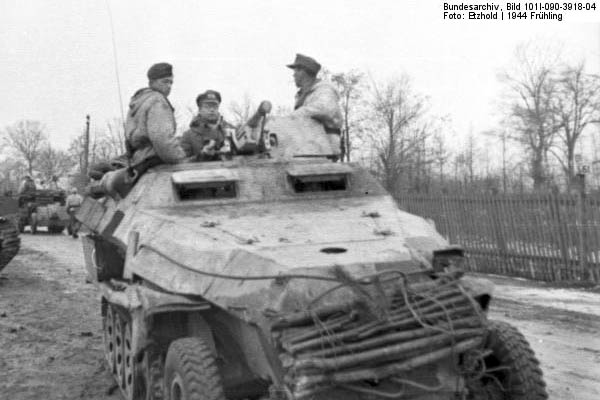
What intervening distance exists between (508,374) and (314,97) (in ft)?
11.3

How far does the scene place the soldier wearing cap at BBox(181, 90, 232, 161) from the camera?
296 inches

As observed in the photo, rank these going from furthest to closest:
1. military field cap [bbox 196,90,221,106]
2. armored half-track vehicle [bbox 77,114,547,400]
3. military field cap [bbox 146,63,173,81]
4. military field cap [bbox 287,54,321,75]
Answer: military field cap [bbox 196,90,221,106] < military field cap [bbox 287,54,321,75] < military field cap [bbox 146,63,173,81] < armored half-track vehicle [bbox 77,114,547,400]

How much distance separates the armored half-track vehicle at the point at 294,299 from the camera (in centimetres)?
391

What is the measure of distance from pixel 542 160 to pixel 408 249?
31.4 metres

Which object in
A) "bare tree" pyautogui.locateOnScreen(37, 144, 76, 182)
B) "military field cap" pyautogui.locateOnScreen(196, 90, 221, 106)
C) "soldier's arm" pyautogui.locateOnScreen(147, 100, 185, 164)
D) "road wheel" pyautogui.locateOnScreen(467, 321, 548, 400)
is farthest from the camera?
"bare tree" pyautogui.locateOnScreen(37, 144, 76, 182)

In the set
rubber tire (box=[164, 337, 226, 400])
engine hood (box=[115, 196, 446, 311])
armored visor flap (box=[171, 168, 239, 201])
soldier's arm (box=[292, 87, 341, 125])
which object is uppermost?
soldier's arm (box=[292, 87, 341, 125])

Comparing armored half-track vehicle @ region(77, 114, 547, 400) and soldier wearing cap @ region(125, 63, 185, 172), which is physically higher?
soldier wearing cap @ region(125, 63, 185, 172)

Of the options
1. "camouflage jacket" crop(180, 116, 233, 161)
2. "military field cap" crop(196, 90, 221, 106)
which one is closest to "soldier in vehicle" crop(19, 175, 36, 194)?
"military field cap" crop(196, 90, 221, 106)

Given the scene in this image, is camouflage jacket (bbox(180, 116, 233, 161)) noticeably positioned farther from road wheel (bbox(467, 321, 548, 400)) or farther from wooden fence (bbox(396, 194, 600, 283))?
wooden fence (bbox(396, 194, 600, 283))

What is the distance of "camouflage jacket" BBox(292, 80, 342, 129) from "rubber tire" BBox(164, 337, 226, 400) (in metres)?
2.98

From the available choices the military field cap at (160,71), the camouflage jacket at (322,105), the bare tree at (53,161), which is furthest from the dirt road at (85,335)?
the bare tree at (53,161)

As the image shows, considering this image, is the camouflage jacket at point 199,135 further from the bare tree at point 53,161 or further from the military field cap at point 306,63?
the bare tree at point 53,161

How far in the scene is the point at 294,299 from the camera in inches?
161

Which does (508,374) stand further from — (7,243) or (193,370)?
(7,243)
